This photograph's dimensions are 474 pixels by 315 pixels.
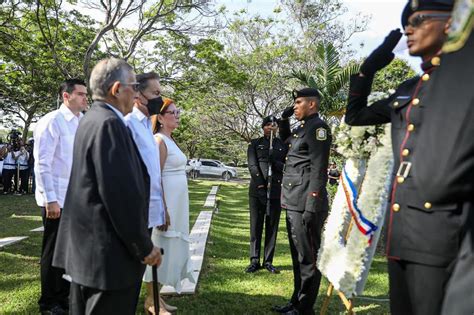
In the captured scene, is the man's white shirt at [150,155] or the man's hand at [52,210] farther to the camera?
the man's hand at [52,210]

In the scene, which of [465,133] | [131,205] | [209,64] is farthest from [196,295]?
[209,64]

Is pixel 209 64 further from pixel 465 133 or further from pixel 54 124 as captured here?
pixel 465 133

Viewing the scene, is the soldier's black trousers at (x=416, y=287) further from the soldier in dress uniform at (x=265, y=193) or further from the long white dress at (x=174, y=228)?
the soldier in dress uniform at (x=265, y=193)

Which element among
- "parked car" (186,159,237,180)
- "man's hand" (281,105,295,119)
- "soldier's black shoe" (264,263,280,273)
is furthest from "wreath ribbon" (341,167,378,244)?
"parked car" (186,159,237,180)

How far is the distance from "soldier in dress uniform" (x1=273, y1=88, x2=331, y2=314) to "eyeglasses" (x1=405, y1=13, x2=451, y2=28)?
220 cm

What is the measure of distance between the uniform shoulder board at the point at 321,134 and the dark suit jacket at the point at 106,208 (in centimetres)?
226

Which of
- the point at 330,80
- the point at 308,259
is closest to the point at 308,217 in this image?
the point at 308,259

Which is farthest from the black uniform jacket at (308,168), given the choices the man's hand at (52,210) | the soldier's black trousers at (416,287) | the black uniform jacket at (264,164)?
the man's hand at (52,210)

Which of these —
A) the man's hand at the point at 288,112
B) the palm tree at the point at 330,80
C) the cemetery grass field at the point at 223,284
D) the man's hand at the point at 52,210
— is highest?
the palm tree at the point at 330,80

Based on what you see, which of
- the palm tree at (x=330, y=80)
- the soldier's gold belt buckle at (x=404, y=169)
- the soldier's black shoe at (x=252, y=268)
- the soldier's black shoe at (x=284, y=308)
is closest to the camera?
the soldier's gold belt buckle at (x=404, y=169)

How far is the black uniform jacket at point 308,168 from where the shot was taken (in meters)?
4.14

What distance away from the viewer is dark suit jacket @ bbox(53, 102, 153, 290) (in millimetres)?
2268

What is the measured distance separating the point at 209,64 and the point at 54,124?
15536mm

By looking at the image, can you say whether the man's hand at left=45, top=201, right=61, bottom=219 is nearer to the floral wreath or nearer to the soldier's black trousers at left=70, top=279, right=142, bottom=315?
the soldier's black trousers at left=70, top=279, right=142, bottom=315
